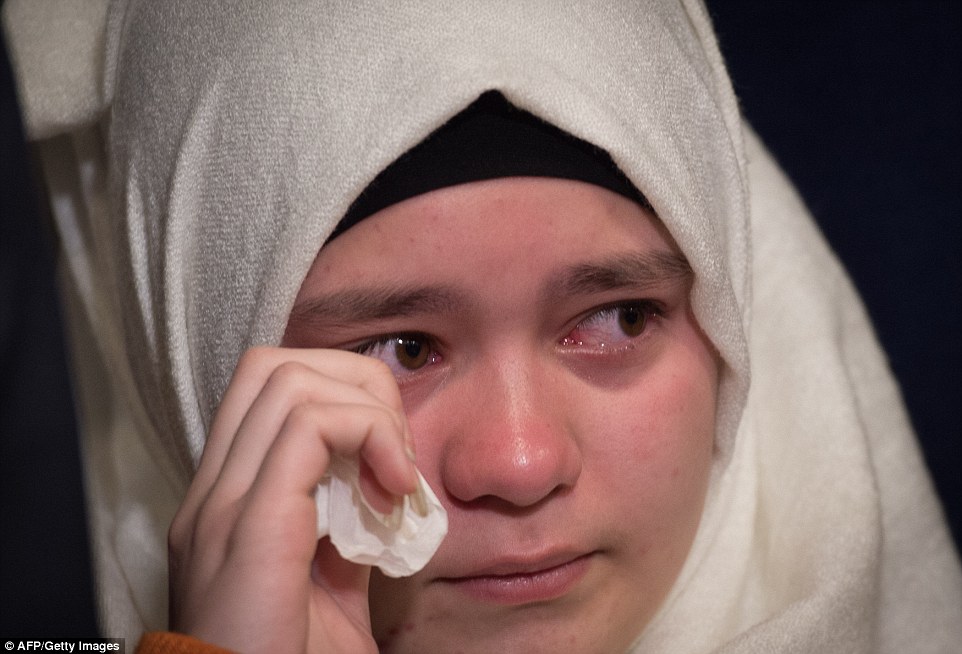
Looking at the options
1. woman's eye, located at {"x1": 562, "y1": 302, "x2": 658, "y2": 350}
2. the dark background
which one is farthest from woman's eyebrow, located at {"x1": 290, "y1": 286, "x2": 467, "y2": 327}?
the dark background

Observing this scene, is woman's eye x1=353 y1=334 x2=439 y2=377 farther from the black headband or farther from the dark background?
the dark background

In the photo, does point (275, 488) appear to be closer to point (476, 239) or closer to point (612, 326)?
point (476, 239)

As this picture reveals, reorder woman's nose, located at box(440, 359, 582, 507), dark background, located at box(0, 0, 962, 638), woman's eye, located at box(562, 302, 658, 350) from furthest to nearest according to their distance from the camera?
dark background, located at box(0, 0, 962, 638) → woman's eye, located at box(562, 302, 658, 350) → woman's nose, located at box(440, 359, 582, 507)

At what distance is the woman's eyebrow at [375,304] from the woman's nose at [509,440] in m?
0.07

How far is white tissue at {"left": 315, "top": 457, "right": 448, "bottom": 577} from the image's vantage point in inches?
36.6

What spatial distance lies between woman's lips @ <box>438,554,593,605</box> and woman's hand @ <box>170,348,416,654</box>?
0.44ft

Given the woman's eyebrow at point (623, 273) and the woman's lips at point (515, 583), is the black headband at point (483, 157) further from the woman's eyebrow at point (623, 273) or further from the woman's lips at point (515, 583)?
the woman's lips at point (515, 583)

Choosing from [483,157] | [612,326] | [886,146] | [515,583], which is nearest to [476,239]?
[483,157]

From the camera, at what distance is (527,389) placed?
103cm

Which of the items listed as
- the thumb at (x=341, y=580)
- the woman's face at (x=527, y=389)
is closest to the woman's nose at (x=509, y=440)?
the woman's face at (x=527, y=389)

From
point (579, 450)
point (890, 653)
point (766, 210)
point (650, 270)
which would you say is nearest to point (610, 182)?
point (650, 270)

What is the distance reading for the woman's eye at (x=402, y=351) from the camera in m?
1.07

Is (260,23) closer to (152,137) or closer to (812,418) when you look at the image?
(152,137)

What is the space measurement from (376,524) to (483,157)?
0.34 m
